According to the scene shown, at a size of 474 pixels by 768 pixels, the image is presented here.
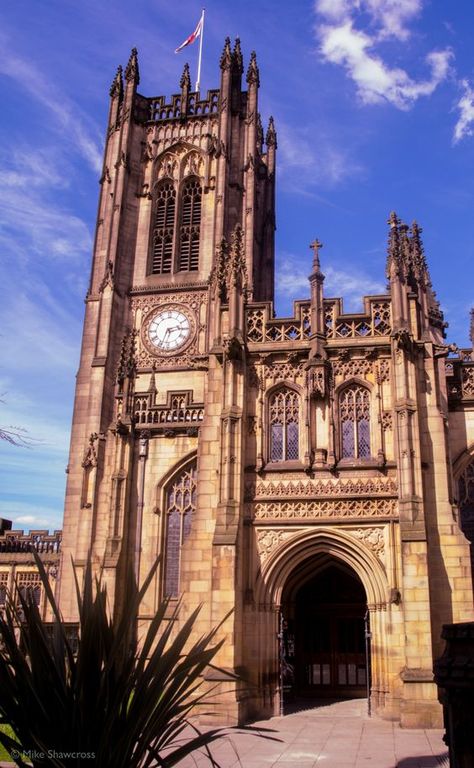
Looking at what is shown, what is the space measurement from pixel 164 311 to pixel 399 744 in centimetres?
3103

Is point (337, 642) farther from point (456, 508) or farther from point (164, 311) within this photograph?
point (164, 311)

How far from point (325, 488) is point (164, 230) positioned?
2892cm

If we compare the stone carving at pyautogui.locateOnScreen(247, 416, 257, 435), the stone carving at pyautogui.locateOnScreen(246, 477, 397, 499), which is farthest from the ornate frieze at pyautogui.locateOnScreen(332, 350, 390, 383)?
the stone carving at pyautogui.locateOnScreen(246, 477, 397, 499)

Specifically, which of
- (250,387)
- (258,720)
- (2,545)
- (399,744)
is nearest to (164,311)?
(2,545)

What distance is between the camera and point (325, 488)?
2034cm

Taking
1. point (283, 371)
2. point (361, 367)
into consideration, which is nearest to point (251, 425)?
point (283, 371)

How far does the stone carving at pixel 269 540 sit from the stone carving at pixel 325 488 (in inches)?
39.1

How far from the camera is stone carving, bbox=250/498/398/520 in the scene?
1983 centimetres

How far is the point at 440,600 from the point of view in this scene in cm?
1855

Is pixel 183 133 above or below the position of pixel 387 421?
above

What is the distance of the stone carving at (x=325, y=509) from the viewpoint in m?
19.8

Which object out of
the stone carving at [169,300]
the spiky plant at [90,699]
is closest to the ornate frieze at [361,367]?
the spiky plant at [90,699]

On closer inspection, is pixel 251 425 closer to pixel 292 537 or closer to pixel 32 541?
pixel 292 537

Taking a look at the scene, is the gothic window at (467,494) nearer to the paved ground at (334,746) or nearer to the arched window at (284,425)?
the arched window at (284,425)
